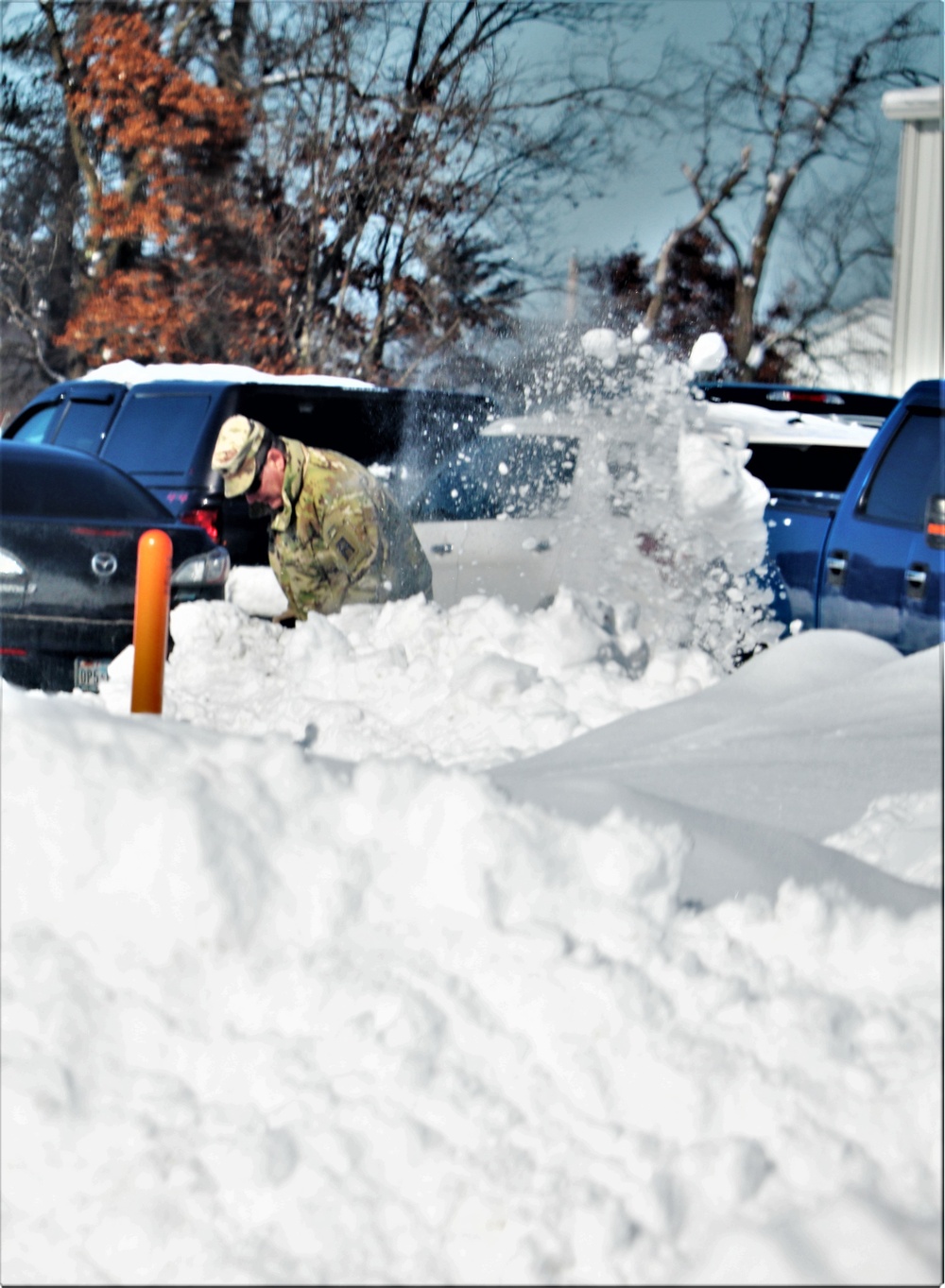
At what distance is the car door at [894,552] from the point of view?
6230mm

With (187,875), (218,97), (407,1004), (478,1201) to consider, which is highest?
(218,97)

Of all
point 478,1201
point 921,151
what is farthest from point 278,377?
point 478,1201

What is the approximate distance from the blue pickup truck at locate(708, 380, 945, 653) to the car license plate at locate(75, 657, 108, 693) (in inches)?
139

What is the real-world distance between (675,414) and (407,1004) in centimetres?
502

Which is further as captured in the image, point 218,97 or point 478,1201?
point 218,97

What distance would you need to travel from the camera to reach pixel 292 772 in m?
3.46

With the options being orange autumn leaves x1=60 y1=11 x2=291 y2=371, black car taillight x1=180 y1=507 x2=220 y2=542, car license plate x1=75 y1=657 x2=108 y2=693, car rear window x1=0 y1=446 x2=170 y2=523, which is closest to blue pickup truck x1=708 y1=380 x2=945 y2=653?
black car taillight x1=180 y1=507 x2=220 y2=542

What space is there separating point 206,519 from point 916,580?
3.88 meters

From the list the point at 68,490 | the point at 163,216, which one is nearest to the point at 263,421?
the point at 68,490

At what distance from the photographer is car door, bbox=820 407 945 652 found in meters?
6.23

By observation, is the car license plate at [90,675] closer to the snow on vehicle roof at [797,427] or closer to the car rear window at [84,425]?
the car rear window at [84,425]

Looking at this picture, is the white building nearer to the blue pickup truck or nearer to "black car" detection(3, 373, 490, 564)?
the blue pickup truck

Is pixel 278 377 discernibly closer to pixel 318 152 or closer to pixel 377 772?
pixel 318 152

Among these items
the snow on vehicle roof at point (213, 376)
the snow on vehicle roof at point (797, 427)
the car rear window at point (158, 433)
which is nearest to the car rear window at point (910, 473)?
the snow on vehicle roof at point (797, 427)
